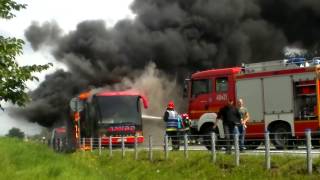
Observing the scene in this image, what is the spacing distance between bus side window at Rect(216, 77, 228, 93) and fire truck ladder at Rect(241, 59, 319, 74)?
74 centimetres

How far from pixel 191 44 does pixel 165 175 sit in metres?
23.6

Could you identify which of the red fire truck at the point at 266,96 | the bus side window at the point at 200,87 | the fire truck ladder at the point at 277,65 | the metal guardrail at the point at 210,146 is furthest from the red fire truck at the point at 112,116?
the fire truck ladder at the point at 277,65

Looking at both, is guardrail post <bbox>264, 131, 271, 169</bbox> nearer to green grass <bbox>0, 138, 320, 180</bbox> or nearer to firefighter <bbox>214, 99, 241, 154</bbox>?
green grass <bbox>0, 138, 320, 180</bbox>

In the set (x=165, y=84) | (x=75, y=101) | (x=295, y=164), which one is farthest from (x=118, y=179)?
(x=165, y=84)

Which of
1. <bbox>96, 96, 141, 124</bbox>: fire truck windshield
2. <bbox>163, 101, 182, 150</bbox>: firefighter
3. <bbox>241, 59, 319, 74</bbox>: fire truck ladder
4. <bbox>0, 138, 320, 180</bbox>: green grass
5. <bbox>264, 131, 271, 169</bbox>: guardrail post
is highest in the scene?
<bbox>241, 59, 319, 74</bbox>: fire truck ladder

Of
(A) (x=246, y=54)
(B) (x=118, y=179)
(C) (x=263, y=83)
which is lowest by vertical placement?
(B) (x=118, y=179)

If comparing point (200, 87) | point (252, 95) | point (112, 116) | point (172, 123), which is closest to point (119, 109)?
point (112, 116)

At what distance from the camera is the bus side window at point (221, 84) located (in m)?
20.6

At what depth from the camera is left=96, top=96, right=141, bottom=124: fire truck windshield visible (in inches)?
1099

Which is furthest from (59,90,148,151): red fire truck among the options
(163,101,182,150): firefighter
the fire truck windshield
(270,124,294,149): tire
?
(270,124,294,149): tire

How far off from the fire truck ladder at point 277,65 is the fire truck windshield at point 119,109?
28.6 feet

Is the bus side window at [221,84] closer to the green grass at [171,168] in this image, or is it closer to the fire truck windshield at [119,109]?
the green grass at [171,168]

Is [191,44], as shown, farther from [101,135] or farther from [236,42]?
[101,135]

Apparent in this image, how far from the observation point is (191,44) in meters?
37.6
